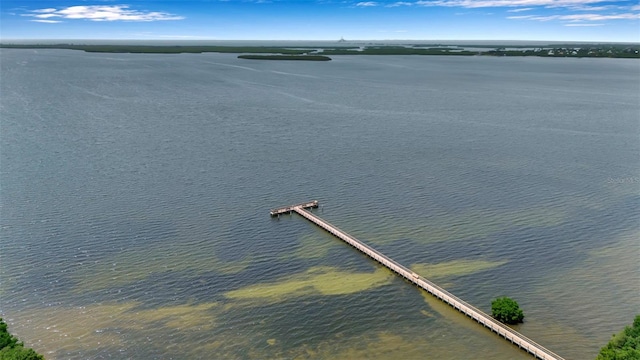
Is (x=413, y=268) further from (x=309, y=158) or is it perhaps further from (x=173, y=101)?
(x=173, y=101)

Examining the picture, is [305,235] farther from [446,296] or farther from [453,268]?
[446,296]

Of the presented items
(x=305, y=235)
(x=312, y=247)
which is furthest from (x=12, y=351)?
(x=305, y=235)

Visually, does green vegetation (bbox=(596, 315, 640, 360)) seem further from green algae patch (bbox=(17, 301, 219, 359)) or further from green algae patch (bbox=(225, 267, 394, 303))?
green algae patch (bbox=(17, 301, 219, 359))

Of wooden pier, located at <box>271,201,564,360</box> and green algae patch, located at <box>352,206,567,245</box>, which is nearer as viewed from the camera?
wooden pier, located at <box>271,201,564,360</box>

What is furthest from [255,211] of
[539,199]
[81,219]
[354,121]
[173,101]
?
[173,101]

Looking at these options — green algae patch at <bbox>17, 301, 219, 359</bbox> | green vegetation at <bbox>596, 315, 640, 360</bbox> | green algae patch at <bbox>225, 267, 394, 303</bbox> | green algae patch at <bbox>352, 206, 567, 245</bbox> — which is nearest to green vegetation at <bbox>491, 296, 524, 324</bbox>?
green vegetation at <bbox>596, 315, 640, 360</bbox>
